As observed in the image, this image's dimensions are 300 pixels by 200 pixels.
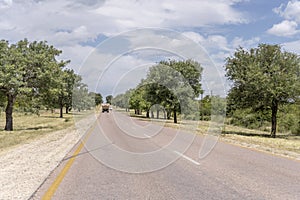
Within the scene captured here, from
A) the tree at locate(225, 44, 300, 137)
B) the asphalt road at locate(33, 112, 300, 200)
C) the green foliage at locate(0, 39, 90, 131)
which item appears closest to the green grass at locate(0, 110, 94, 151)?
the green foliage at locate(0, 39, 90, 131)

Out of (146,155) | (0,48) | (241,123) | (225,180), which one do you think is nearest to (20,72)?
(0,48)

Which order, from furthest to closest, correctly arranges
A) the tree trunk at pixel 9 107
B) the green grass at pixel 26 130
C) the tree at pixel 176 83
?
the tree at pixel 176 83, the tree trunk at pixel 9 107, the green grass at pixel 26 130

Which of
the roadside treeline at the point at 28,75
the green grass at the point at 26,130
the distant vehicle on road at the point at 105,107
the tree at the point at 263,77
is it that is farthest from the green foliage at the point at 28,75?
Answer: the distant vehicle on road at the point at 105,107

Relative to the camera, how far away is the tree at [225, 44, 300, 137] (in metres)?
27.0

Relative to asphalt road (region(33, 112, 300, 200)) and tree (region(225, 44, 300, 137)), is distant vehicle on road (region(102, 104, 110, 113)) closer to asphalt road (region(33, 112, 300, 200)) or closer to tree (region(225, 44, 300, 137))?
tree (region(225, 44, 300, 137))

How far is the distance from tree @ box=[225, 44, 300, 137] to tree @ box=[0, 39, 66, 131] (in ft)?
52.0

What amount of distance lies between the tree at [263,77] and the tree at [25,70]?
15850 mm

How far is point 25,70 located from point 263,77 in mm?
19466

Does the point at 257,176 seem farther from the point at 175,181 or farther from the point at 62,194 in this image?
the point at 62,194

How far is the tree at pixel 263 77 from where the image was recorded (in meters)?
27.0

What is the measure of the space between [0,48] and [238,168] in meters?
24.3

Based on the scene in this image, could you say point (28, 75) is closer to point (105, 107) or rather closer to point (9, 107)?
point (9, 107)

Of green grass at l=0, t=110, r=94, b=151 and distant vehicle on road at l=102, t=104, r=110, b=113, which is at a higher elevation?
distant vehicle on road at l=102, t=104, r=110, b=113

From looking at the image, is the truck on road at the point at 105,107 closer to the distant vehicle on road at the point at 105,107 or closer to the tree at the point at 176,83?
the distant vehicle on road at the point at 105,107
